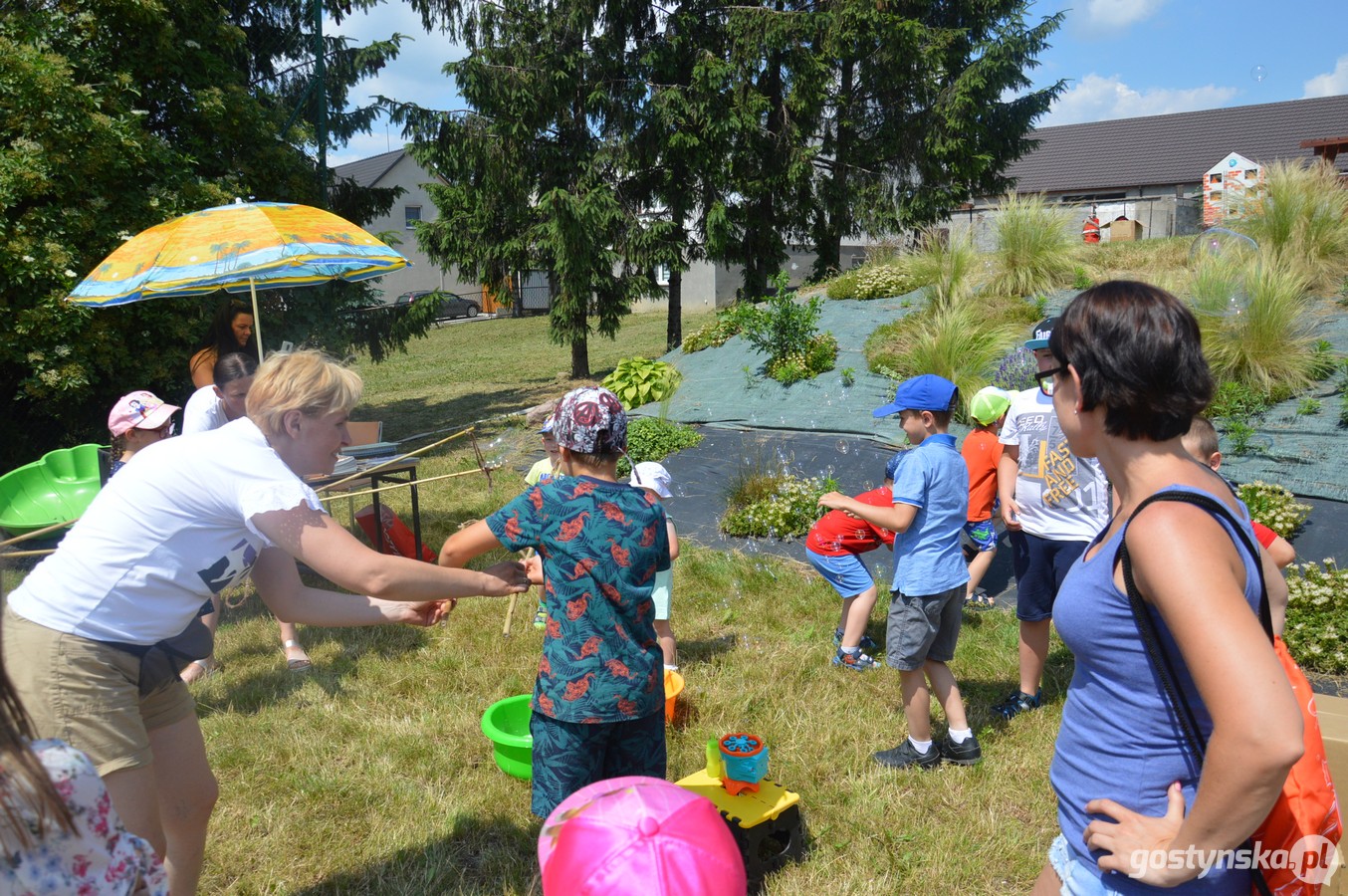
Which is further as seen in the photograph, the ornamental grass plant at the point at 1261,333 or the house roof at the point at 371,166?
the house roof at the point at 371,166

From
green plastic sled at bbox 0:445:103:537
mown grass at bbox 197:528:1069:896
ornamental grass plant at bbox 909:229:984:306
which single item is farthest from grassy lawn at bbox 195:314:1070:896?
ornamental grass plant at bbox 909:229:984:306

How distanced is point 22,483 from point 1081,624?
29.3 feet

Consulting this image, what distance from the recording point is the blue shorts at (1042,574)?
13.7 feet

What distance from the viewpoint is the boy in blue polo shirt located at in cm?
370

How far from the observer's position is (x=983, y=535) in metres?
5.62

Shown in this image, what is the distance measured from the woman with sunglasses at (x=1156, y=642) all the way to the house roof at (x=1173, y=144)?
37867 millimetres

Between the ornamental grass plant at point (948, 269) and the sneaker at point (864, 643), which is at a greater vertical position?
the ornamental grass plant at point (948, 269)

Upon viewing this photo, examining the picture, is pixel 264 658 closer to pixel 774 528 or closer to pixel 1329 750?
pixel 774 528

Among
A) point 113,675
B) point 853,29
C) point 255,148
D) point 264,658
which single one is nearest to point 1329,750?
point 113,675

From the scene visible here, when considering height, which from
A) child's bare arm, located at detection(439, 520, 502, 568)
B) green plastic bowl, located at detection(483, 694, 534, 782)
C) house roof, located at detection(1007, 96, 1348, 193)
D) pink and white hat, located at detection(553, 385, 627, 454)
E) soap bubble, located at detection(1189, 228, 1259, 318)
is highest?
house roof, located at detection(1007, 96, 1348, 193)

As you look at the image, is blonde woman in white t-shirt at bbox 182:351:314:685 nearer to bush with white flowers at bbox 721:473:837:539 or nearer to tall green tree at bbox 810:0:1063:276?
bush with white flowers at bbox 721:473:837:539

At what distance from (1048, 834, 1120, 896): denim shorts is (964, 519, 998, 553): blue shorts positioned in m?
4.04

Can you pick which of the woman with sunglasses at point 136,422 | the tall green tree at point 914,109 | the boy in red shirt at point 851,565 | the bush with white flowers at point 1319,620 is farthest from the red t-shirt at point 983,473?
the tall green tree at point 914,109

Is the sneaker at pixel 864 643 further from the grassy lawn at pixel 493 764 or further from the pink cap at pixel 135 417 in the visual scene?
the pink cap at pixel 135 417
